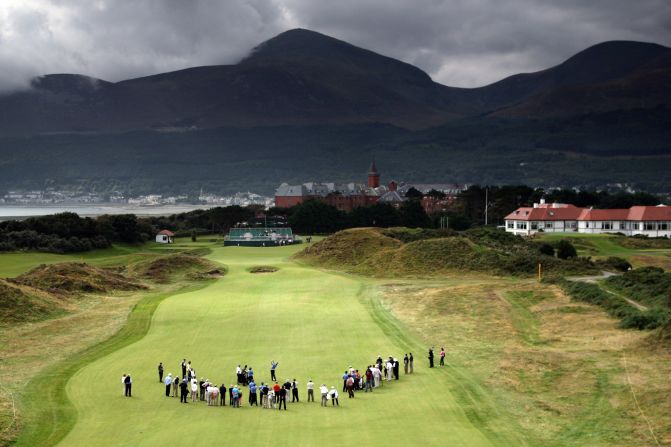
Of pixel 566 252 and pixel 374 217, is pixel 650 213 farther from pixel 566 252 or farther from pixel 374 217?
pixel 374 217

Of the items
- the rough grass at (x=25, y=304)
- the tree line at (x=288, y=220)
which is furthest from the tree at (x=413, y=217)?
the rough grass at (x=25, y=304)

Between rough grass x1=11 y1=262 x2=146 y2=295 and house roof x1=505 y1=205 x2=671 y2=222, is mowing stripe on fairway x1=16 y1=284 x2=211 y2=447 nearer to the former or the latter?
rough grass x1=11 y1=262 x2=146 y2=295

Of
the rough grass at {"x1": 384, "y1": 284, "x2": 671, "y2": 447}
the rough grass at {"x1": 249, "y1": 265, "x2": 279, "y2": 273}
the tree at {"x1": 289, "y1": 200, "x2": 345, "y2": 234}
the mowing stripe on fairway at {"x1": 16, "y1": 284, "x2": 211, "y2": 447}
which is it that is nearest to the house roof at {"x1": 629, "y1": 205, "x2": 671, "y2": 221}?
the tree at {"x1": 289, "y1": 200, "x2": 345, "y2": 234}

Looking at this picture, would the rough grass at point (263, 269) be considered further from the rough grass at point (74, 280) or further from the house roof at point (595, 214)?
the house roof at point (595, 214)

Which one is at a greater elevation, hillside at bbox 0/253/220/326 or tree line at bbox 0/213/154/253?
tree line at bbox 0/213/154/253

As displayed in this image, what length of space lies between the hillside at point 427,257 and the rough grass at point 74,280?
2618 cm

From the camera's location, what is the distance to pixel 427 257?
90.0 metres

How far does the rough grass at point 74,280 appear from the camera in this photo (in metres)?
71.8

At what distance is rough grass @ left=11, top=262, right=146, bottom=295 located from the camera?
7181cm

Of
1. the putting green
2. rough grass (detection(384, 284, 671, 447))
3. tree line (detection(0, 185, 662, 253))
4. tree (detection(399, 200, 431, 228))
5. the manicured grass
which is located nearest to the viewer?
the putting green

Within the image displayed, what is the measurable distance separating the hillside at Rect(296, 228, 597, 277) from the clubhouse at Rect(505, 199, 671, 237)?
29826mm

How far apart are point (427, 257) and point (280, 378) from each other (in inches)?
2049

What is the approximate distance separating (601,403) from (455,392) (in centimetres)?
642

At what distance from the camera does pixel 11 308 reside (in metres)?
59.1
